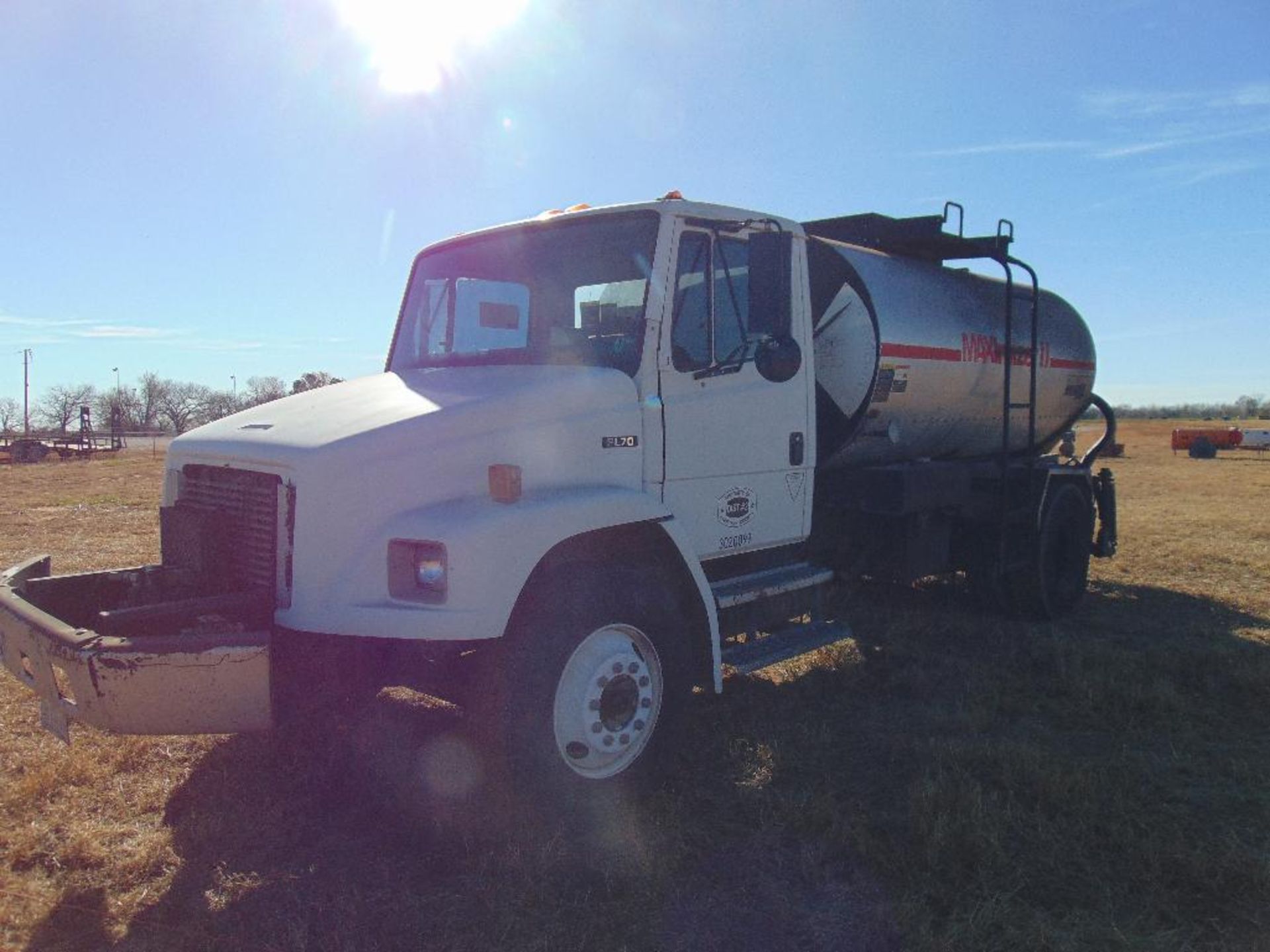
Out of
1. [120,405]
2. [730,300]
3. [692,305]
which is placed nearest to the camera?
[692,305]

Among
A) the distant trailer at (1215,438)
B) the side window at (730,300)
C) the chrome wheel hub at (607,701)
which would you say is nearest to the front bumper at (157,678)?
the chrome wheel hub at (607,701)

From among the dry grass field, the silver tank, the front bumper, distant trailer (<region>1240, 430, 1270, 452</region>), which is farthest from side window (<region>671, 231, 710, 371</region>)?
distant trailer (<region>1240, 430, 1270, 452</region>)

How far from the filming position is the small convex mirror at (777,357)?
4852 mm

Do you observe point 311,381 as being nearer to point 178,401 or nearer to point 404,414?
point 404,414

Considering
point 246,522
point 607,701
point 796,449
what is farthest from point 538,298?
point 607,701

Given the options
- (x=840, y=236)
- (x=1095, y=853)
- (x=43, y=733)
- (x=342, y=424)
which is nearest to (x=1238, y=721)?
(x=1095, y=853)

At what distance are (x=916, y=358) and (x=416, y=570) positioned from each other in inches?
169

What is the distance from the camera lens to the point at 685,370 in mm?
4734

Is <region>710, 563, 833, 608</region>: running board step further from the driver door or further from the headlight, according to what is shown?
the headlight

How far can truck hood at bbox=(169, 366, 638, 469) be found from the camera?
387 centimetres

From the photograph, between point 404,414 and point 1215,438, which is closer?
point 404,414

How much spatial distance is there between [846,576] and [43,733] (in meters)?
5.20

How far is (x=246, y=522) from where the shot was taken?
13.4 ft

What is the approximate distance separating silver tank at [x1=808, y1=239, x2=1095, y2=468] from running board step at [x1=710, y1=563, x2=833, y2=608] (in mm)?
1056
